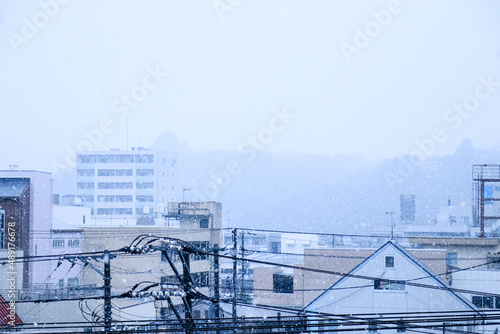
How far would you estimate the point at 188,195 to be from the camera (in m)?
97.1

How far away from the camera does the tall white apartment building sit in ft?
254

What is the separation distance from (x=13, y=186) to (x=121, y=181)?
59.7 meters

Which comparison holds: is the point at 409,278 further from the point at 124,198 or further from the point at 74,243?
the point at 124,198

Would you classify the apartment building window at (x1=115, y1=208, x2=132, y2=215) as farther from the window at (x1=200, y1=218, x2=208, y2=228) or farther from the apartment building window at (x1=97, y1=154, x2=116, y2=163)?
the window at (x1=200, y1=218, x2=208, y2=228)

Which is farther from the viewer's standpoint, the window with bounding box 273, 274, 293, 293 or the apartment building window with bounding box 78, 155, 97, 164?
the apartment building window with bounding box 78, 155, 97, 164

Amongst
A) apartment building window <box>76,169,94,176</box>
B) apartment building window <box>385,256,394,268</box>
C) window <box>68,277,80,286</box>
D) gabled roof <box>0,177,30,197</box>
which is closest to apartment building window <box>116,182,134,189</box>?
apartment building window <box>76,169,94,176</box>

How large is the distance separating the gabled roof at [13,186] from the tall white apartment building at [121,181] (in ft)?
190

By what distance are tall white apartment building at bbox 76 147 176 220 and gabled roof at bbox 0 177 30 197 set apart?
58.1 metres

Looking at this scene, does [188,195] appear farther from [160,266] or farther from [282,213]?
[160,266]

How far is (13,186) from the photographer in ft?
62.7

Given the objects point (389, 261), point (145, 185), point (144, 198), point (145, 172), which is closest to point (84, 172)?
point (145, 172)

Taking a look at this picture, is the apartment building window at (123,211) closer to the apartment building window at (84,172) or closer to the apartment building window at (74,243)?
the apartment building window at (84,172)

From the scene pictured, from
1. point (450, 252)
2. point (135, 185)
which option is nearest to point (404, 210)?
point (450, 252)

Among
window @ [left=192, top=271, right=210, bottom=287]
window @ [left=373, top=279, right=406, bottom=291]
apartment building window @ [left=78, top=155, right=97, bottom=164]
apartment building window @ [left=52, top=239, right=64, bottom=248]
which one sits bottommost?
window @ [left=192, top=271, right=210, bottom=287]
